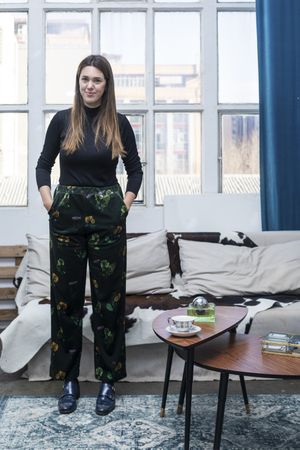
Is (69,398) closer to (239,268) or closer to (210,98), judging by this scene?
(239,268)

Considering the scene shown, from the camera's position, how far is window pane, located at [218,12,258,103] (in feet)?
11.4

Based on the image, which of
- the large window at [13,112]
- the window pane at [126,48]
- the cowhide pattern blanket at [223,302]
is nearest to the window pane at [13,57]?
the large window at [13,112]

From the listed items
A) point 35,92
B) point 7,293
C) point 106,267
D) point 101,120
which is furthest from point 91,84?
point 7,293

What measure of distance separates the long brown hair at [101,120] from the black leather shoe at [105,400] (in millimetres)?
935

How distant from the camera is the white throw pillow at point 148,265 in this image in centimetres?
280

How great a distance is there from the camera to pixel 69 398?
6.75ft

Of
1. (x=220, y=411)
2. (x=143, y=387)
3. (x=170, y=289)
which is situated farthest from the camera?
(x=170, y=289)

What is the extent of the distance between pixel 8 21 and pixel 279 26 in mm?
1765

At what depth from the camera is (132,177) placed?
2188 millimetres

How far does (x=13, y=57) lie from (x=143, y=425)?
2.57 m

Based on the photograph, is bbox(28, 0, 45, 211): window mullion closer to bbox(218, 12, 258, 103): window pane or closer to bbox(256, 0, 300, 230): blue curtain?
bbox(218, 12, 258, 103): window pane

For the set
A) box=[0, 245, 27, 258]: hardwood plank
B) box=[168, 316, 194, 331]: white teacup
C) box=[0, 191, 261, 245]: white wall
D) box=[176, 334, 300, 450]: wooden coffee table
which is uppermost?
box=[0, 191, 261, 245]: white wall

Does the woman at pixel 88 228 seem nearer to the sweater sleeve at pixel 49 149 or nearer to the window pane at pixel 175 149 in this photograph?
the sweater sleeve at pixel 49 149

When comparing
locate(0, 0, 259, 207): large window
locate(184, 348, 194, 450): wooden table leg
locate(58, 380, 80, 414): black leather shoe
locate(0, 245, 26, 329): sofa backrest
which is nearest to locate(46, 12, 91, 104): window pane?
locate(0, 0, 259, 207): large window
